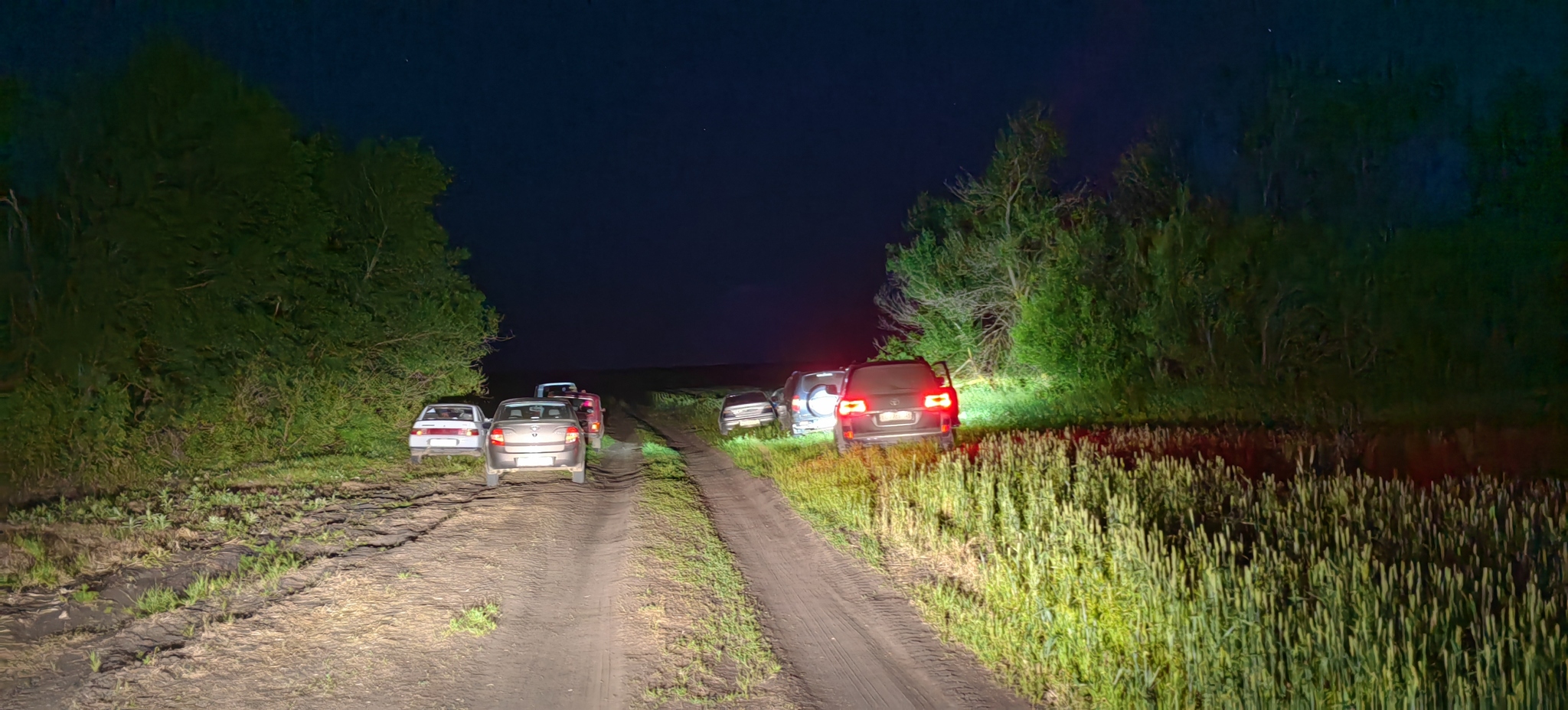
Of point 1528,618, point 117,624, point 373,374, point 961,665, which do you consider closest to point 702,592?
point 961,665

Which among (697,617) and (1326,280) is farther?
(1326,280)

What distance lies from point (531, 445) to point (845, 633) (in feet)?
32.1

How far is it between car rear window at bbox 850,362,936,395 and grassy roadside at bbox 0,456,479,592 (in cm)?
872

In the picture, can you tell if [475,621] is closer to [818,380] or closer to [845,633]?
[845,633]

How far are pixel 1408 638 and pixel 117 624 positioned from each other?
9438mm

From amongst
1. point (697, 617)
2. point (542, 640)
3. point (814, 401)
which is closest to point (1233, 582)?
point (697, 617)

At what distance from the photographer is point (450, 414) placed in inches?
747

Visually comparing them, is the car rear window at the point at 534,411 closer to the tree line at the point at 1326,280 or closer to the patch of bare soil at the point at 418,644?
the patch of bare soil at the point at 418,644

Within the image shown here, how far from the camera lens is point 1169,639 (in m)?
5.36

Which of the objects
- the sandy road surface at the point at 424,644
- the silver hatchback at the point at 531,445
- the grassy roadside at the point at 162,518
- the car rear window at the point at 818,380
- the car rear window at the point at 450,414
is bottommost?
the sandy road surface at the point at 424,644

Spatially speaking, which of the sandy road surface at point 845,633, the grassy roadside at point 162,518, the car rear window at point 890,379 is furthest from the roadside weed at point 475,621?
the car rear window at point 890,379

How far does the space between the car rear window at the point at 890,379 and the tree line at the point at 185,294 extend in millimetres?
13122

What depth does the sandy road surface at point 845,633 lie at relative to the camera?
5.61 m

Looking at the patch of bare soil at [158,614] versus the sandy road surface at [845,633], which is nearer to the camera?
the sandy road surface at [845,633]
